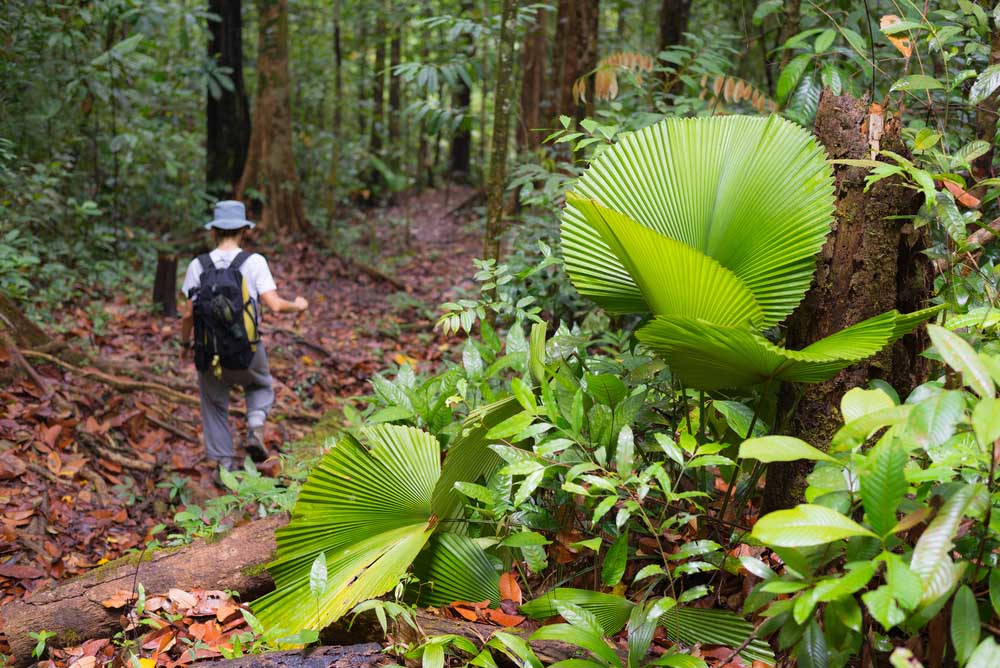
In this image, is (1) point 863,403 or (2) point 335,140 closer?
(1) point 863,403

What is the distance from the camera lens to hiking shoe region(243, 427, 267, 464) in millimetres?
5902

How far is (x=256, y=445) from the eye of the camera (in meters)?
5.92

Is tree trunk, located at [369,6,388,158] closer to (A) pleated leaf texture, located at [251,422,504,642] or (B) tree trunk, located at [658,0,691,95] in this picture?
(B) tree trunk, located at [658,0,691,95]

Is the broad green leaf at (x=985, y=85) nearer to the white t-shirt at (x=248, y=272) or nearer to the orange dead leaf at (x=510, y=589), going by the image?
the orange dead leaf at (x=510, y=589)

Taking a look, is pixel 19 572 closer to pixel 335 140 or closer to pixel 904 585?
pixel 904 585

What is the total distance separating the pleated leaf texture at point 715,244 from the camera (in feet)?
6.58

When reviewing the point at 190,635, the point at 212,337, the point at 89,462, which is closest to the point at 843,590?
the point at 190,635

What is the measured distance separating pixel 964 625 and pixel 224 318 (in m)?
4.57

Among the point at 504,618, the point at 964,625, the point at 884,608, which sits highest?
the point at 884,608

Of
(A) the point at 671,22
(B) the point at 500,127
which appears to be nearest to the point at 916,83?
(B) the point at 500,127

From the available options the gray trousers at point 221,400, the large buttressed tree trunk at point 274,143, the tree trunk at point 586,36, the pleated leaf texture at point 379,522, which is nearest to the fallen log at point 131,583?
the pleated leaf texture at point 379,522

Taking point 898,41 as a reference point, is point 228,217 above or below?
below

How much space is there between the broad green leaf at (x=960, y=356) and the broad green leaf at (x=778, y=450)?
10.9 inches

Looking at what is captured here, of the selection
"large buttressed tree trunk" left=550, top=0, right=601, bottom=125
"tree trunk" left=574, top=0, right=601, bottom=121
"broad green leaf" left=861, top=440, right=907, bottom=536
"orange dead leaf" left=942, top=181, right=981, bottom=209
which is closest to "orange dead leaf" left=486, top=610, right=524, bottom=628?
"broad green leaf" left=861, top=440, right=907, bottom=536
